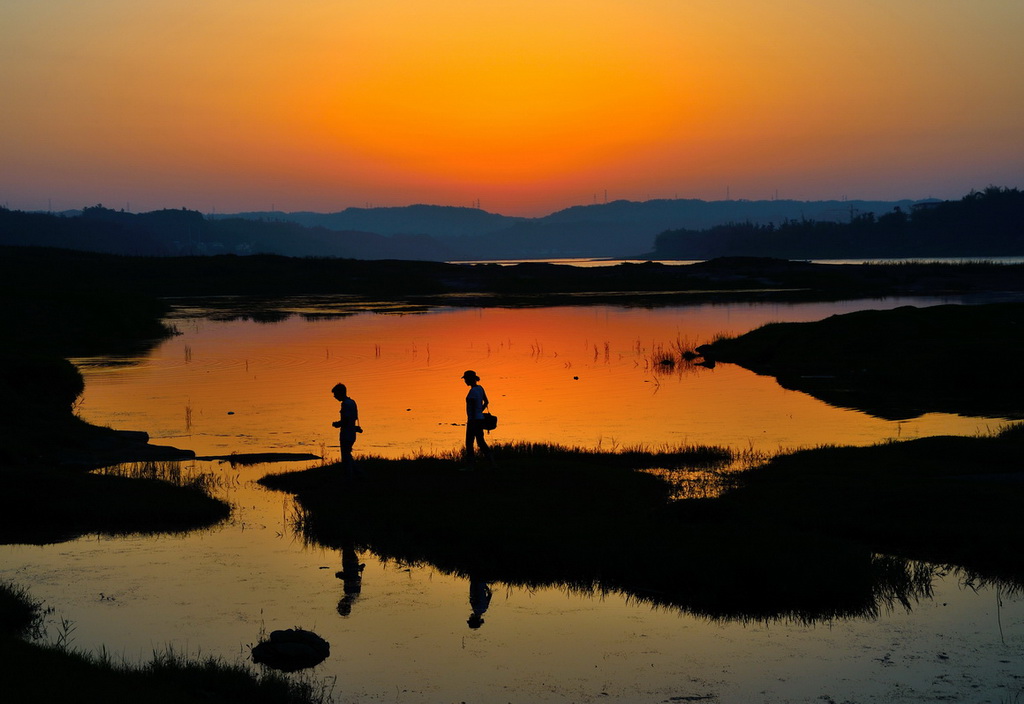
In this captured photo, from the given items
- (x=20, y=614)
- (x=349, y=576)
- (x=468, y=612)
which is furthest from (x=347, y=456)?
(x=20, y=614)

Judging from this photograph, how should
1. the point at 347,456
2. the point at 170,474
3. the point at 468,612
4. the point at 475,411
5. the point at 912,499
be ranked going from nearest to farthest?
the point at 468,612, the point at 912,499, the point at 347,456, the point at 475,411, the point at 170,474

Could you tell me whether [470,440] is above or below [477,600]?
above

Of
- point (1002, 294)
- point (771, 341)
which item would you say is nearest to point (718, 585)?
point (771, 341)

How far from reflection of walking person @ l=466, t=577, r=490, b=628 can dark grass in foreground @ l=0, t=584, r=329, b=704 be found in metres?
3.50

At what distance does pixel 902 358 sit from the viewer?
5191cm

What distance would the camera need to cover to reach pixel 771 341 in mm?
61438

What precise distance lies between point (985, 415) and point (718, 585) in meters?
24.7

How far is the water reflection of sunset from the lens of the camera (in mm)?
34594

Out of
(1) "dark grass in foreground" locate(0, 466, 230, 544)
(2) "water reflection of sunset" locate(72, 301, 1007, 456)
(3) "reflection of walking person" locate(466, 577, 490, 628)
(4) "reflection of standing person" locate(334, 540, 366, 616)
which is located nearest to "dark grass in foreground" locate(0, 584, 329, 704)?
(4) "reflection of standing person" locate(334, 540, 366, 616)

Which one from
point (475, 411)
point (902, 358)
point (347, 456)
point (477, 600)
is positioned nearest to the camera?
point (477, 600)

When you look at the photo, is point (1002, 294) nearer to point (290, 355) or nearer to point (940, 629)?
point (290, 355)

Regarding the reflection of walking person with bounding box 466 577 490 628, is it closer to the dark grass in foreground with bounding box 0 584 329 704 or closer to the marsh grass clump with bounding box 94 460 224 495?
the dark grass in foreground with bounding box 0 584 329 704

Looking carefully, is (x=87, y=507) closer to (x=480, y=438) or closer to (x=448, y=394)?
(x=480, y=438)

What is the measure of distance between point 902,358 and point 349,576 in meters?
39.9
